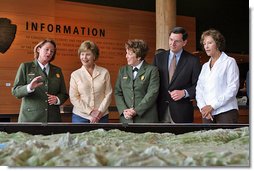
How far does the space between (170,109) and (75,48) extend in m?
3.90

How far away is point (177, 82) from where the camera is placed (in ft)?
9.75

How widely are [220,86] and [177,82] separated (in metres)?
0.40

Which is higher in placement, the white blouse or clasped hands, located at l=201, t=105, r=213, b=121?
the white blouse

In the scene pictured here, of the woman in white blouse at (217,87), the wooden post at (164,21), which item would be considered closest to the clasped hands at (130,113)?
the woman in white blouse at (217,87)

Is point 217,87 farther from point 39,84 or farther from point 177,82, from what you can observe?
point 39,84

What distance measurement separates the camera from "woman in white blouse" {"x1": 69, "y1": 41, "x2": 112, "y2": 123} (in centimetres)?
303

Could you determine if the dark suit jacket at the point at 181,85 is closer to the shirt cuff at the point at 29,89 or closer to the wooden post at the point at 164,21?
the shirt cuff at the point at 29,89

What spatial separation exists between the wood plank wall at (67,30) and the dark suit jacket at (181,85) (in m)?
3.30

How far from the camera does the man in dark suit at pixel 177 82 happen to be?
293cm

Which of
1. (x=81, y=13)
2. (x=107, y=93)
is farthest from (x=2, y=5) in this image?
(x=107, y=93)

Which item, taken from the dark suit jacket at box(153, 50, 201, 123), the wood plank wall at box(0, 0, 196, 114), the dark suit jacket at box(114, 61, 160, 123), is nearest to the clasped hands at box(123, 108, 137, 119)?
the dark suit jacket at box(114, 61, 160, 123)

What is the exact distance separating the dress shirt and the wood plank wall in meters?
3.05

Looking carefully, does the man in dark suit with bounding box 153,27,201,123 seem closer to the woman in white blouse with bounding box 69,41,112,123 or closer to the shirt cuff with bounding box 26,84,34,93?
the woman in white blouse with bounding box 69,41,112,123

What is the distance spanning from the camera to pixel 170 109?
2.95 metres
